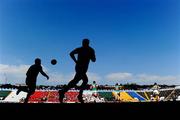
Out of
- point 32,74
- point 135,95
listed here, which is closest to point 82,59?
point 32,74

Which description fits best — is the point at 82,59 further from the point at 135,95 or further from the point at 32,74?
the point at 135,95

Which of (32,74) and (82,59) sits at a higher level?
(82,59)

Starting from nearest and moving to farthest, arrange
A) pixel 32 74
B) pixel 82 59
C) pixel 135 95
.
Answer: pixel 82 59 → pixel 32 74 → pixel 135 95

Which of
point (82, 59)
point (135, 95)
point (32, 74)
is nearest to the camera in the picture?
point (82, 59)

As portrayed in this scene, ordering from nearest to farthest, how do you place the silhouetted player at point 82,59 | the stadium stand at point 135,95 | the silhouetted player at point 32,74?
the silhouetted player at point 82,59 → the silhouetted player at point 32,74 → the stadium stand at point 135,95

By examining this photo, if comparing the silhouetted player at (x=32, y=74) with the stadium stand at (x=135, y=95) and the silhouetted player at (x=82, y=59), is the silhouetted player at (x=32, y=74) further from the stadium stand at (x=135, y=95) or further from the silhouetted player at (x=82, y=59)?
the stadium stand at (x=135, y=95)

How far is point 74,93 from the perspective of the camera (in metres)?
54.7

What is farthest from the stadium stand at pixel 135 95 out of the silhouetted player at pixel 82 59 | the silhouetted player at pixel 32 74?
the silhouetted player at pixel 82 59

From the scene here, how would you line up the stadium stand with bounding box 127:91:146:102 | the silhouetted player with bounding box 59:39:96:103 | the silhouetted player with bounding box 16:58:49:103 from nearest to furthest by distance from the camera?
1. the silhouetted player with bounding box 59:39:96:103
2. the silhouetted player with bounding box 16:58:49:103
3. the stadium stand with bounding box 127:91:146:102

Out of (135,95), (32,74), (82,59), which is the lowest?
(32,74)

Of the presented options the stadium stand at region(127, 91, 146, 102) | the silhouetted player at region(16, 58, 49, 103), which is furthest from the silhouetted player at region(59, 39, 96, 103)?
the stadium stand at region(127, 91, 146, 102)

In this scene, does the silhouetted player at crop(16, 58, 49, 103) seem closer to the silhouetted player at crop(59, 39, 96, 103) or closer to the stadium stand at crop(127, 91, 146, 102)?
the silhouetted player at crop(59, 39, 96, 103)
